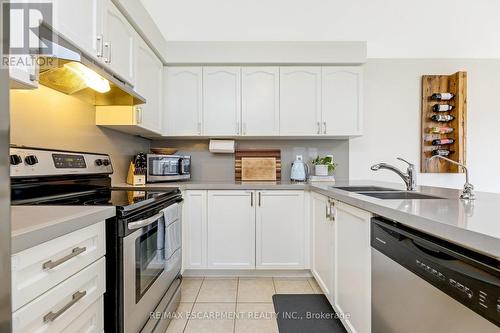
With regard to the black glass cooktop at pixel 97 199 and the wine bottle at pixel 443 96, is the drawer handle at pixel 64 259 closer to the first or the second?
the black glass cooktop at pixel 97 199

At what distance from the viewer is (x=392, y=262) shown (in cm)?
104

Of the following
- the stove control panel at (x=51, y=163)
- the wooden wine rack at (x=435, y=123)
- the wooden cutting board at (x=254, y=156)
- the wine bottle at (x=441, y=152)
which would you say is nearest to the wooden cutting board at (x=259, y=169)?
the wooden cutting board at (x=254, y=156)

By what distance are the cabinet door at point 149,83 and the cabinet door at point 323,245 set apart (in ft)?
5.36

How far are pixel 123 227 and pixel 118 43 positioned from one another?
1.35m

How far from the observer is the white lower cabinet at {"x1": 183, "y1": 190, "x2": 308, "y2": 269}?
242 cm

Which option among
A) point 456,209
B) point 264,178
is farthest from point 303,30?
point 456,209

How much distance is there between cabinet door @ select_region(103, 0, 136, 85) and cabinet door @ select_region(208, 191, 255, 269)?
4.06 ft

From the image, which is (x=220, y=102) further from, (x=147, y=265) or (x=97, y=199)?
(x=147, y=265)

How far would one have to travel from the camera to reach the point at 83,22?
4.53 ft

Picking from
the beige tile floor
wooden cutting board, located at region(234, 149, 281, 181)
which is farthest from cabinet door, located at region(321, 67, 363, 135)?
the beige tile floor

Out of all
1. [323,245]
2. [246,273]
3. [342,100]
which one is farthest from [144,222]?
[342,100]

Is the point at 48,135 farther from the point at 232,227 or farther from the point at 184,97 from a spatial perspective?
the point at 232,227

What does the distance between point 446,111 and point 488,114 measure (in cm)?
56

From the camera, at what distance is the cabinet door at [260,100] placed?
2680 mm
